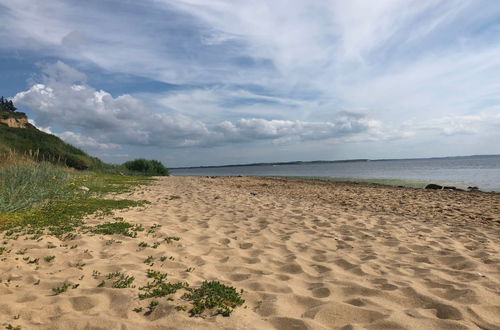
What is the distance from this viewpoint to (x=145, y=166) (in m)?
35.8

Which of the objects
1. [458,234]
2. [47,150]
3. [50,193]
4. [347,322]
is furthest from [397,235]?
[47,150]

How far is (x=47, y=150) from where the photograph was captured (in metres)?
27.6

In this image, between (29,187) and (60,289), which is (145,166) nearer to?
(29,187)

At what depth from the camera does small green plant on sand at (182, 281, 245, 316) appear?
3312mm

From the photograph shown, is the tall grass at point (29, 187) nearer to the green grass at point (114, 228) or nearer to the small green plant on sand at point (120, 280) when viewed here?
the green grass at point (114, 228)

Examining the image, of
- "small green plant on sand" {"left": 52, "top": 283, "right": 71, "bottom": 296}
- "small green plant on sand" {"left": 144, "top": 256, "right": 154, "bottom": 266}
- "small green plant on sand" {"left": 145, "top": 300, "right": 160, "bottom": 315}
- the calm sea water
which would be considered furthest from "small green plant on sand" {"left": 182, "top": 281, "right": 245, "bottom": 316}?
the calm sea water

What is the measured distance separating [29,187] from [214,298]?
782 cm

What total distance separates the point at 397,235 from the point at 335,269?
288 cm

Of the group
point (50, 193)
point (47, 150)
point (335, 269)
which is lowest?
point (335, 269)

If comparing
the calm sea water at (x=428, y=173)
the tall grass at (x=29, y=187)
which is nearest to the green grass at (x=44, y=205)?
the tall grass at (x=29, y=187)

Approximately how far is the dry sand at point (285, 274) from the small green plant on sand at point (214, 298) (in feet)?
0.35

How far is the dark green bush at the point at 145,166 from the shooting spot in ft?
116

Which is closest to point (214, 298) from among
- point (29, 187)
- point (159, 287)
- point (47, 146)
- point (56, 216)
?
point (159, 287)

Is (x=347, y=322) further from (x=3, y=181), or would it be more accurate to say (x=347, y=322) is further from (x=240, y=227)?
(x=3, y=181)
